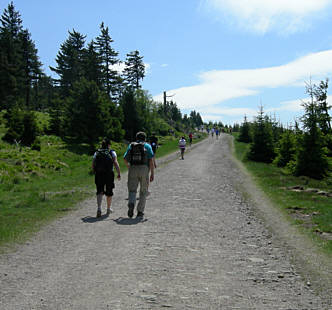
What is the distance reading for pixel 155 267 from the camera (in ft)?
17.4

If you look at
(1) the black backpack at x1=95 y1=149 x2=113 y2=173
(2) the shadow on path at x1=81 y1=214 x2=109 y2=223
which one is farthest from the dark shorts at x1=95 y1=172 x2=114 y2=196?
(2) the shadow on path at x1=81 y1=214 x2=109 y2=223

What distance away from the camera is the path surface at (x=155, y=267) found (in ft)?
13.8

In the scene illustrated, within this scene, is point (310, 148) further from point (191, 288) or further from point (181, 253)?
point (191, 288)

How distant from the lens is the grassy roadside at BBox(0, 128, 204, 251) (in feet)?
28.6

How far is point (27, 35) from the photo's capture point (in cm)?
6188

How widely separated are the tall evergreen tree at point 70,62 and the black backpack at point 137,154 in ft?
207

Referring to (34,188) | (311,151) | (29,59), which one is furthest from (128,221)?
(29,59)

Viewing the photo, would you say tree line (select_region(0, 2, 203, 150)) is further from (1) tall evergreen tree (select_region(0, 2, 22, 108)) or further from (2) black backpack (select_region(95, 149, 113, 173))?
(2) black backpack (select_region(95, 149, 113, 173))

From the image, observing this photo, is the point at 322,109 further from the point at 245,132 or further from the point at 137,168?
the point at 245,132

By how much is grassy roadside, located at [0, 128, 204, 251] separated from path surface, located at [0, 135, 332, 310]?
73 cm

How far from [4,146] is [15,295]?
24751 millimetres

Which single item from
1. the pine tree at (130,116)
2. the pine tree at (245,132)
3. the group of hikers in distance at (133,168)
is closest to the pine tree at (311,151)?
the group of hikers in distance at (133,168)

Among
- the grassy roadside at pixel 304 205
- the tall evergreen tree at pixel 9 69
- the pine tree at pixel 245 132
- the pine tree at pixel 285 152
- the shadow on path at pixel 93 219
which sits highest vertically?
the tall evergreen tree at pixel 9 69

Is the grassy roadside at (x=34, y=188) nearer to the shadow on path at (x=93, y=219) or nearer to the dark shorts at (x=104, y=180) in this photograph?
the shadow on path at (x=93, y=219)
